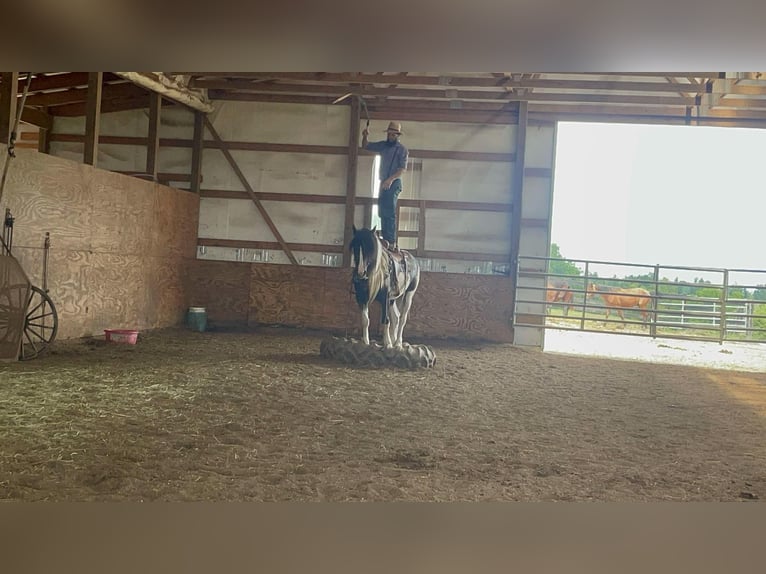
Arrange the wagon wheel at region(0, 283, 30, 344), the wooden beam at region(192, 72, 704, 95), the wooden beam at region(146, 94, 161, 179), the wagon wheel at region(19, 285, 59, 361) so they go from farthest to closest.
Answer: the wooden beam at region(146, 94, 161, 179), the wooden beam at region(192, 72, 704, 95), the wagon wheel at region(19, 285, 59, 361), the wagon wheel at region(0, 283, 30, 344)

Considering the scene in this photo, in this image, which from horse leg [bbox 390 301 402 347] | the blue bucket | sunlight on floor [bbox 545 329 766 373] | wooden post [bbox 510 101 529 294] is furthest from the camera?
wooden post [bbox 510 101 529 294]

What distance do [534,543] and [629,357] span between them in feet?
29.3

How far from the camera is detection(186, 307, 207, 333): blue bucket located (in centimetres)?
948

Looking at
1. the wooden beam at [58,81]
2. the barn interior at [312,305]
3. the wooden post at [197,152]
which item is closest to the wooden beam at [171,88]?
the barn interior at [312,305]

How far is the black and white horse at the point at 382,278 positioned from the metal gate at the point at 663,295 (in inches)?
106

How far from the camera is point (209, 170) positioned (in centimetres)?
1070

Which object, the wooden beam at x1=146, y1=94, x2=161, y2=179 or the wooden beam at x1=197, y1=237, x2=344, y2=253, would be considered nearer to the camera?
the wooden beam at x1=146, y1=94, x2=161, y2=179

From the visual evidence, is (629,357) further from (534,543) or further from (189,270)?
(534,543)

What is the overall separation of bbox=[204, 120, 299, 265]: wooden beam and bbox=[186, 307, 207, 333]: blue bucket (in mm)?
1726

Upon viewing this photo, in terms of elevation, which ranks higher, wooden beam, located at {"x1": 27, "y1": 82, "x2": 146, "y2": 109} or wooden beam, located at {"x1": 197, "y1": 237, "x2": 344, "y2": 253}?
wooden beam, located at {"x1": 27, "y1": 82, "x2": 146, "y2": 109}

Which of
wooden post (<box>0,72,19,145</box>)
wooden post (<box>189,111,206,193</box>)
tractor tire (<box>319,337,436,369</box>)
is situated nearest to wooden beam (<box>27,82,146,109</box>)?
wooden post (<box>189,111,206,193</box>)

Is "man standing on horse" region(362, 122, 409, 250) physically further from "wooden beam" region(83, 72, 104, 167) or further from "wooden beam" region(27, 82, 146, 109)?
"wooden beam" region(27, 82, 146, 109)
